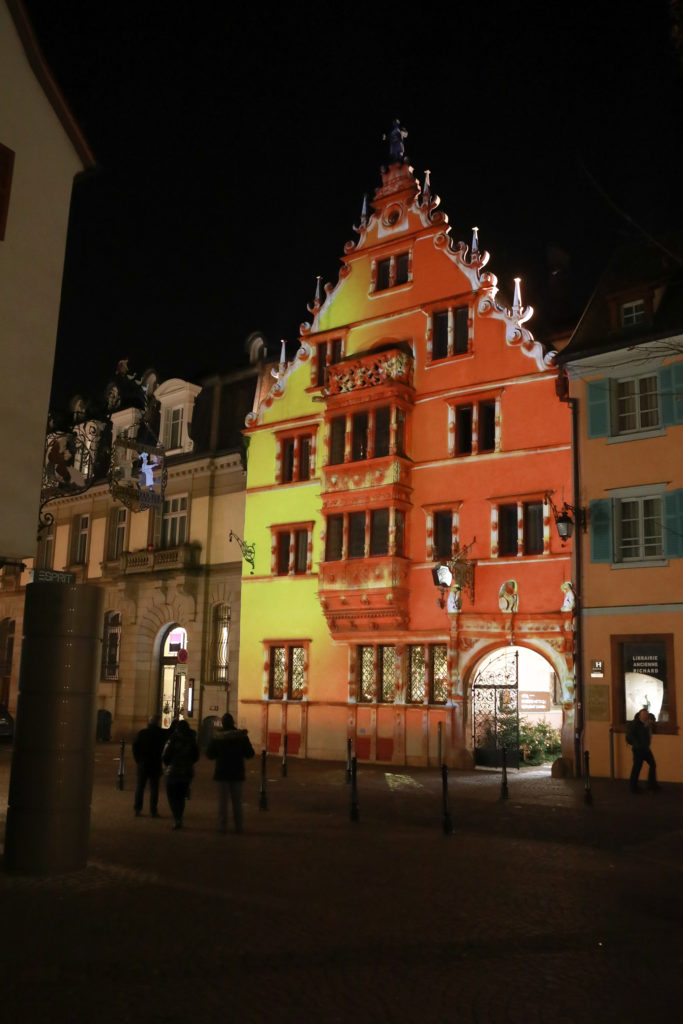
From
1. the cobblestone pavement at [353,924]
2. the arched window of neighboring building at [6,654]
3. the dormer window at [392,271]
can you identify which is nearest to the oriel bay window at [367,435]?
the dormer window at [392,271]

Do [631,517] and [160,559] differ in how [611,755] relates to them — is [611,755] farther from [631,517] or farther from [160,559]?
[160,559]

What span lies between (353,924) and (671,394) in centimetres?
1812

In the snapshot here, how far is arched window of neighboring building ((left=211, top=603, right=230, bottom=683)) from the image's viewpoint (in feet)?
110

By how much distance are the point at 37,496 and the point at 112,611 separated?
84.5ft

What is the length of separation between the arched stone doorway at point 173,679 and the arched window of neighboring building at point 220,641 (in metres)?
0.99

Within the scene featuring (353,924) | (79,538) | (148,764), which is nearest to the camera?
(353,924)

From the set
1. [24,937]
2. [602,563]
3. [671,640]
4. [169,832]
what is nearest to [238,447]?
[602,563]

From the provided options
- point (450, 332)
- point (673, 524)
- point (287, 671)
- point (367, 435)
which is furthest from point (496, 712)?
point (450, 332)

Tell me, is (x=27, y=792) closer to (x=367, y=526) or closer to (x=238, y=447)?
(x=367, y=526)

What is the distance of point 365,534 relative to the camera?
28781mm

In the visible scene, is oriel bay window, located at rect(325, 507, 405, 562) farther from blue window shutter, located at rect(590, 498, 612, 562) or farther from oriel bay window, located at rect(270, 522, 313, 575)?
blue window shutter, located at rect(590, 498, 612, 562)

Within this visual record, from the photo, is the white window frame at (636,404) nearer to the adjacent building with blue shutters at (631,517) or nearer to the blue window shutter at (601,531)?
the adjacent building with blue shutters at (631,517)

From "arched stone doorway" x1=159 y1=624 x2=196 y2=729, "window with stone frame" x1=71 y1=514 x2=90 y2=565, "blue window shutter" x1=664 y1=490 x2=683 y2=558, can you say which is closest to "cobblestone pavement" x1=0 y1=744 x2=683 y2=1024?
"blue window shutter" x1=664 y1=490 x2=683 y2=558

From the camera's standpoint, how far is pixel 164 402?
124ft
